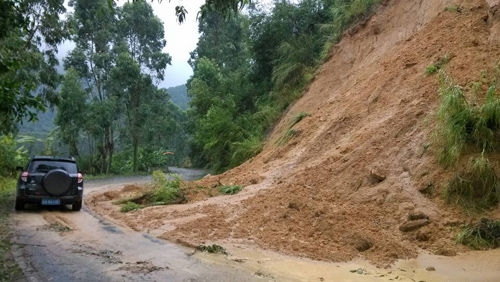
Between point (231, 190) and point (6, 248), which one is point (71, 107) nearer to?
point (231, 190)

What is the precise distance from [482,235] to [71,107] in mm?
26943

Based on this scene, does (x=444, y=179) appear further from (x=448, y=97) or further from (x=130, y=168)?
(x=130, y=168)

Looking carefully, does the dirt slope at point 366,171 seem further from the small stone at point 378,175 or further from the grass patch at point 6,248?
the grass patch at point 6,248

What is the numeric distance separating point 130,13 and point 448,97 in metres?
31.8

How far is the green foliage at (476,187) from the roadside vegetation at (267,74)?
6.59 m

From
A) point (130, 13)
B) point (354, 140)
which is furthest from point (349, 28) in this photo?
point (130, 13)

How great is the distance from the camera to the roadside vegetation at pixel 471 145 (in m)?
7.55

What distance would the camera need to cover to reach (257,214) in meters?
8.71

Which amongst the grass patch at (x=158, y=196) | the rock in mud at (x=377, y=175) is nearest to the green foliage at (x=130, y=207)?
the grass patch at (x=158, y=196)

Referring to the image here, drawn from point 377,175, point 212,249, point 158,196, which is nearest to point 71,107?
point 158,196

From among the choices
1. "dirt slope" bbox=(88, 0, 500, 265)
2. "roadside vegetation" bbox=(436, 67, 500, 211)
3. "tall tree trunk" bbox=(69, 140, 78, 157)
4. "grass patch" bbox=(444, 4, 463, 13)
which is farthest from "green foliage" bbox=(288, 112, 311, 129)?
"tall tree trunk" bbox=(69, 140, 78, 157)

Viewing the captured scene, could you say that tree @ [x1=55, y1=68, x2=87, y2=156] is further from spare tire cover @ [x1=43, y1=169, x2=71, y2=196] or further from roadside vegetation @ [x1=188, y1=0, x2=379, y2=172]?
spare tire cover @ [x1=43, y1=169, x2=71, y2=196]

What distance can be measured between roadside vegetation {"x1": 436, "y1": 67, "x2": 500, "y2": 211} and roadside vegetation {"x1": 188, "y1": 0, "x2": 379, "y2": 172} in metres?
6.04

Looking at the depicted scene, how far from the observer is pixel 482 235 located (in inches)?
269
